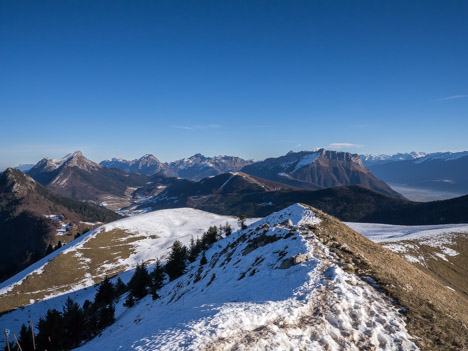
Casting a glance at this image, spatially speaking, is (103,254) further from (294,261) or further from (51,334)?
(294,261)

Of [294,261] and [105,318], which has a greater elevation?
[294,261]

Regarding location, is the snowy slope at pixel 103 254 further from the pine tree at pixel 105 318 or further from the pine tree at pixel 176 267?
the pine tree at pixel 105 318

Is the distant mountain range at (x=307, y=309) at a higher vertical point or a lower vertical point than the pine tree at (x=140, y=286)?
higher

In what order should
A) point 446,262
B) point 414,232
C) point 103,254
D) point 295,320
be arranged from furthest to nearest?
point 103,254, point 414,232, point 446,262, point 295,320

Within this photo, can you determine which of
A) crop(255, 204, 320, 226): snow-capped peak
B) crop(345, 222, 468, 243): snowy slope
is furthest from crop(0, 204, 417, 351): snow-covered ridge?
crop(345, 222, 468, 243): snowy slope

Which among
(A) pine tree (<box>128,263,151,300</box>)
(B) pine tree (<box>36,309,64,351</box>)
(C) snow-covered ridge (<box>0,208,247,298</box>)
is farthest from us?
(C) snow-covered ridge (<box>0,208,247,298</box>)

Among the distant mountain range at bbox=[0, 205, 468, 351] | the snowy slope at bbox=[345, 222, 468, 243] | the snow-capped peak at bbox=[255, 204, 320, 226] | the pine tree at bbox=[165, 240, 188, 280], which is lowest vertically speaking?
the snowy slope at bbox=[345, 222, 468, 243]

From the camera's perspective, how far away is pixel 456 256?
58344 mm

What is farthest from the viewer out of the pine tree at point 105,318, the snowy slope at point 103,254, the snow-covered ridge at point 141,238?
the snow-covered ridge at point 141,238

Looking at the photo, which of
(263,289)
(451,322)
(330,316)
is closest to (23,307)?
(263,289)

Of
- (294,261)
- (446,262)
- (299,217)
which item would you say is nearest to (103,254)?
(299,217)

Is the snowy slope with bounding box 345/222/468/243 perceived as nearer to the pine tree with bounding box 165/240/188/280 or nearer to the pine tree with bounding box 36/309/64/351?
the pine tree with bounding box 165/240/188/280

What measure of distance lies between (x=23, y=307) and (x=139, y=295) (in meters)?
53.9

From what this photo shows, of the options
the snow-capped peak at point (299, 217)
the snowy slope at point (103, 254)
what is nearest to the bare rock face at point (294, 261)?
the snow-capped peak at point (299, 217)
